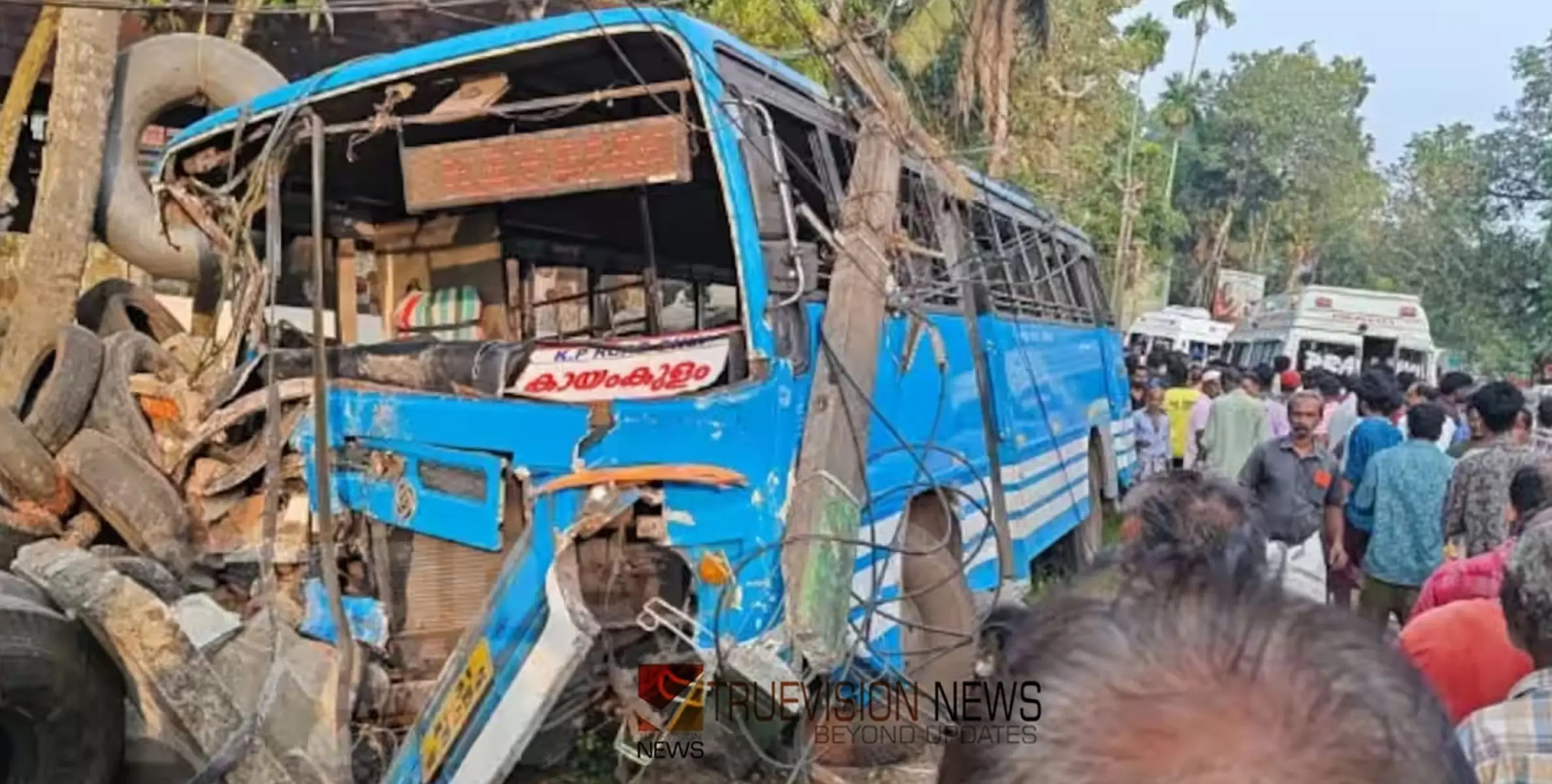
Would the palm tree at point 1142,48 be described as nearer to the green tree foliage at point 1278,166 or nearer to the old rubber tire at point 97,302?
the green tree foliage at point 1278,166

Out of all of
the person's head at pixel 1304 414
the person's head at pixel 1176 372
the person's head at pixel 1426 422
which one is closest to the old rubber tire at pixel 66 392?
the person's head at pixel 1304 414

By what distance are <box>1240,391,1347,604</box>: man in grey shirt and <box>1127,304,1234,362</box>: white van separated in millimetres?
27181

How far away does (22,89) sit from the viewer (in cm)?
962

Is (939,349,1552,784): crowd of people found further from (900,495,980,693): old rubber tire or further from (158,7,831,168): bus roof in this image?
(158,7,831,168): bus roof

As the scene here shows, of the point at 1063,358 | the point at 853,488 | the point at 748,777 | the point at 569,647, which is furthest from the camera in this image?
the point at 1063,358

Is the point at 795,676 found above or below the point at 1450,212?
below

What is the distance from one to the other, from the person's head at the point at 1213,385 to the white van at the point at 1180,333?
21.7 meters

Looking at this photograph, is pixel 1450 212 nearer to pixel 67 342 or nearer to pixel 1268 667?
pixel 67 342

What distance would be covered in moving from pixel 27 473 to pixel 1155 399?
10214 millimetres

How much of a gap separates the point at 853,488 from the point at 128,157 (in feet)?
17.5

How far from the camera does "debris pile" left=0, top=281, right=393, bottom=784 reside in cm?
434

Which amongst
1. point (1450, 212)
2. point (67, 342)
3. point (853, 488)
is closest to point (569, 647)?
point (853, 488)

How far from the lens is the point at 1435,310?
38.8m

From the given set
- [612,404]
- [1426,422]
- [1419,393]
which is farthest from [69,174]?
[1419,393]
